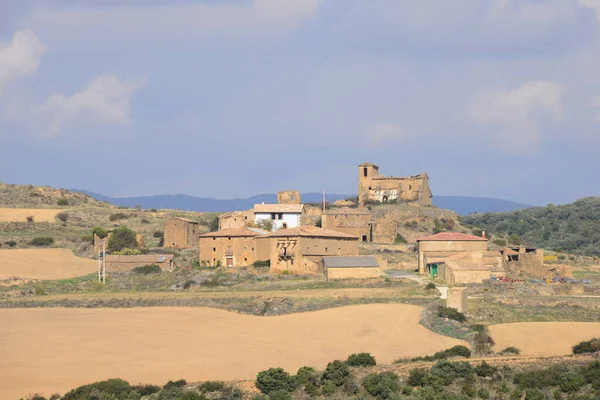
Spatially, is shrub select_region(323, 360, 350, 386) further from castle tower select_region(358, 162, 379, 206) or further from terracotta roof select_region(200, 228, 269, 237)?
castle tower select_region(358, 162, 379, 206)

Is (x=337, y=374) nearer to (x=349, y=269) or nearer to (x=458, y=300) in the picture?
(x=458, y=300)

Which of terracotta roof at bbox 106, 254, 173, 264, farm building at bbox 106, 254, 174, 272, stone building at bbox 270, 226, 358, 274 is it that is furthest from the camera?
terracotta roof at bbox 106, 254, 173, 264

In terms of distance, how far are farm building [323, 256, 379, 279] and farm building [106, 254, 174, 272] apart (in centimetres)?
1068

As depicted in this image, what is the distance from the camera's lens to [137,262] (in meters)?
61.9

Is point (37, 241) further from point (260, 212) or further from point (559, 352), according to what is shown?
point (559, 352)

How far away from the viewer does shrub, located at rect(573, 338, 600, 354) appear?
34.7 meters

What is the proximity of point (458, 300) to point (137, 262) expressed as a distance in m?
23.9

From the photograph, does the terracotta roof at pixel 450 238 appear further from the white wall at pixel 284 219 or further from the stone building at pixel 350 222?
the white wall at pixel 284 219

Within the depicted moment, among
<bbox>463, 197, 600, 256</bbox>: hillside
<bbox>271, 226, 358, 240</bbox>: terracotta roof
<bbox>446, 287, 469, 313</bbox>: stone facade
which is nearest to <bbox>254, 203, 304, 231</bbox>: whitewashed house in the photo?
<bbox>271, 226, 358, 240</bbox>: terracotta roof

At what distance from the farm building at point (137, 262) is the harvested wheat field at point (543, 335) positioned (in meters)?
25.3

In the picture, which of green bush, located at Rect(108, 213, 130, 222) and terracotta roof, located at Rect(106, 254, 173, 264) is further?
green bush, located at Rect(108, 213, 130, 222)

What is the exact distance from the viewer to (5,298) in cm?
5256

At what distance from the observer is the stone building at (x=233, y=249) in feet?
198

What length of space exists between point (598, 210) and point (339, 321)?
83.8 m
